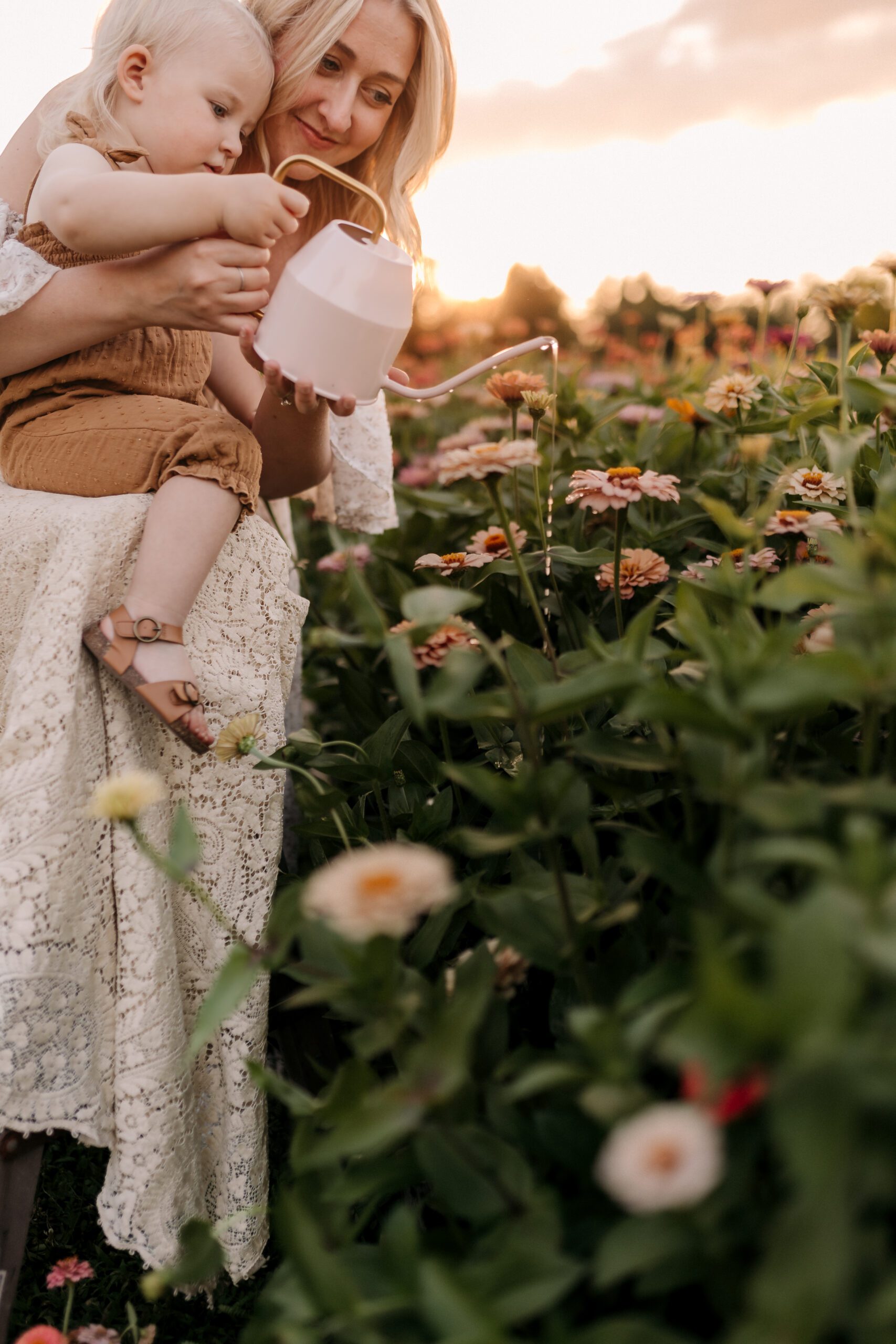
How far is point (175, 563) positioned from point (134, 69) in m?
0.68

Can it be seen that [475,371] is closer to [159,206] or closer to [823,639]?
[159,206]

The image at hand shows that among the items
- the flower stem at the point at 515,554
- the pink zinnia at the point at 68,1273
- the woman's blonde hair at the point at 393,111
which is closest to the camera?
the flower stem at the point at 515,554

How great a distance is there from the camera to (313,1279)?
522mm

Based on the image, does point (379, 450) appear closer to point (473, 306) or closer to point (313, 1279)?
point (313, 1279)

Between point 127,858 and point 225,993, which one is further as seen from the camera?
point 127,858

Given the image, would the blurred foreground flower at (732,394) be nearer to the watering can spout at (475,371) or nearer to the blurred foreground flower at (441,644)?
the watering can spout at (475,371)

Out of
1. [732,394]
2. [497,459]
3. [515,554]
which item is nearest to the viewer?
[515,554]

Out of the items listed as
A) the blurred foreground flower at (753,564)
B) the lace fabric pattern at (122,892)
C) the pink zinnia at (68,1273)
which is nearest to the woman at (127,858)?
the lace fabric pattern at (122,892)

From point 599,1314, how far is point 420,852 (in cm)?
30

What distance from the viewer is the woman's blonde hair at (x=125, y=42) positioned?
1.21 m

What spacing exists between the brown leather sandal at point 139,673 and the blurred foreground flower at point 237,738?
106 millimetres

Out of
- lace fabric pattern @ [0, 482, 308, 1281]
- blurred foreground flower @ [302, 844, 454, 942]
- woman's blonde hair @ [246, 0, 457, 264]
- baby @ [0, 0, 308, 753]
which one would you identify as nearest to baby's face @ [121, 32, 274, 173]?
baby @ [0, 0, 308, 753]

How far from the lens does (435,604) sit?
0.61 m

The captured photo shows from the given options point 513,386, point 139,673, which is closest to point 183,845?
point 139,673
